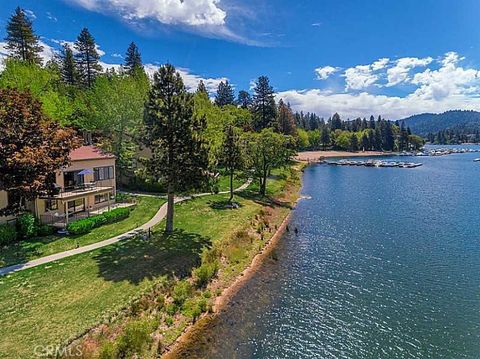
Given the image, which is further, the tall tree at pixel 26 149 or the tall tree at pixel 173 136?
the tall tree at pixel 173 136

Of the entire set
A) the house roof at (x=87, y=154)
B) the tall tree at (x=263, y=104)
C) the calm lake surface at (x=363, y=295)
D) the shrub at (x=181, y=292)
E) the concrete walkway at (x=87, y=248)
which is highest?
the tall tree at (x=263, y=104)

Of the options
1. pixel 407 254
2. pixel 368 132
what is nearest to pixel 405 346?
pixel 407 254

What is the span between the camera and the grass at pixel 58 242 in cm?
2162

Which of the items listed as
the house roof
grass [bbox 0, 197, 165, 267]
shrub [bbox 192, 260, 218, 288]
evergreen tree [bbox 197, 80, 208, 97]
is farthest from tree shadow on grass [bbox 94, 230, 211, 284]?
evergreen tree [bbox 197, 80, 208, 97]

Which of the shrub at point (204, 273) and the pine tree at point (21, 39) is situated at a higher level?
the pine tree at point (21, 39)

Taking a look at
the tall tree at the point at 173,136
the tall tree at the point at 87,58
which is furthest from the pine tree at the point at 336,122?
the tall tree at the point at 173,136

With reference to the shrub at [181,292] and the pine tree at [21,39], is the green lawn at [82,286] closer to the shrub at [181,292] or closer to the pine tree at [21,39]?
the shrub at [181,292]

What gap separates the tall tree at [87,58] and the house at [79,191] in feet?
147

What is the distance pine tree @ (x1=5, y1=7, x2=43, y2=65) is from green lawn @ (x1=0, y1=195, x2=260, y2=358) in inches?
1976

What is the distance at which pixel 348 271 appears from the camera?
25156mm

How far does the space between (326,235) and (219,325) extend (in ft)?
62.1

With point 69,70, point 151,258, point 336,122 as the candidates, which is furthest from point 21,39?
point 336,122

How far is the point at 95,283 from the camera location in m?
19.2

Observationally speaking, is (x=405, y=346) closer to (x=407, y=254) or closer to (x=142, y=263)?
(x=407, y=254)
